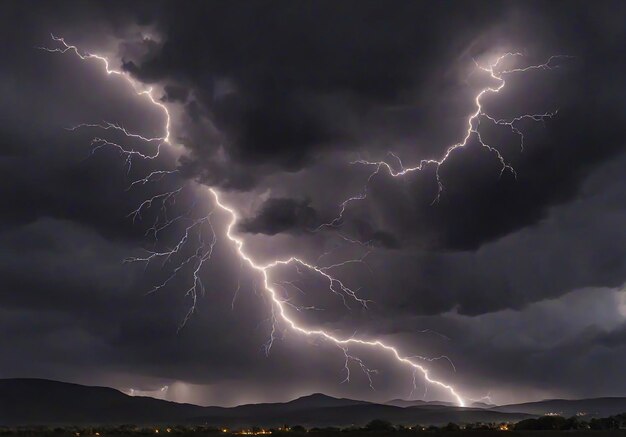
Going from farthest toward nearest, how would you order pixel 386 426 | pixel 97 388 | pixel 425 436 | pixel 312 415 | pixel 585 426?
1. pixel 97 388
2. pixel 312 415
3. pixel 386 426
4. pixel 585 426
5. pixel 425 436

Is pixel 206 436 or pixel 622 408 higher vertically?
pixel 622 408

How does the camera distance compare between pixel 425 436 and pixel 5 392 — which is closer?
pixel 425 436

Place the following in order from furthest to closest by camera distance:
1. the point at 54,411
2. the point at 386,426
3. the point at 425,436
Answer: the point at 54,411
the point at 386,426
the point at 425,436

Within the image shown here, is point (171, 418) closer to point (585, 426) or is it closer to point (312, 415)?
point (312, 415)

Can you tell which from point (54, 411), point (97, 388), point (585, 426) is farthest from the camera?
point (97, 388)

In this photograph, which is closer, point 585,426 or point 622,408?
point 585,426

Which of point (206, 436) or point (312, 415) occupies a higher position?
point (312, 415)

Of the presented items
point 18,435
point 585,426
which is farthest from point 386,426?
point 18,435

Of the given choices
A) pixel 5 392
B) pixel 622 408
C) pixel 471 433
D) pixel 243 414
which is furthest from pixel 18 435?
pixel 622 408

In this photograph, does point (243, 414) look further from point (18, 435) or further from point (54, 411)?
point (18, 435)
